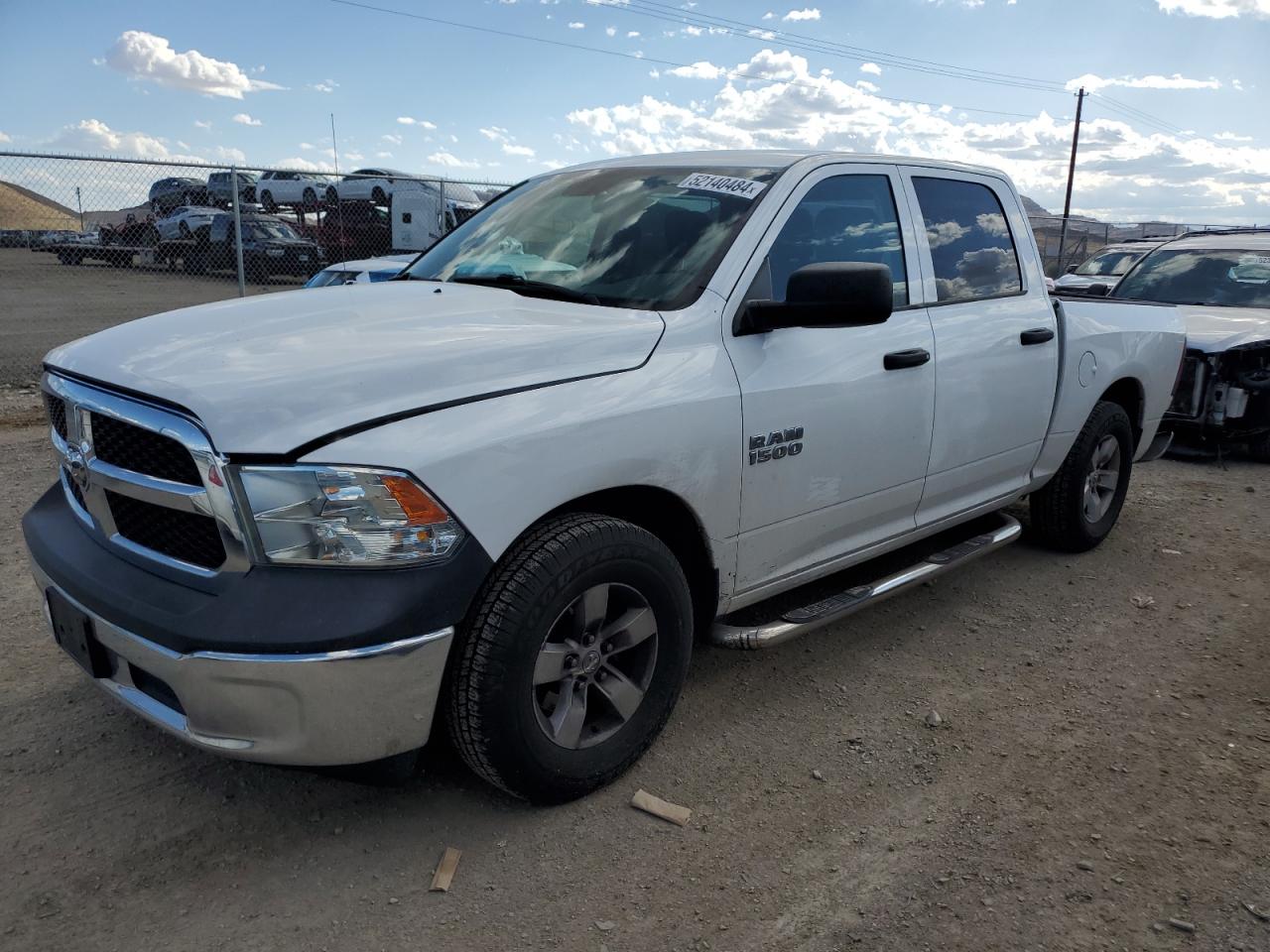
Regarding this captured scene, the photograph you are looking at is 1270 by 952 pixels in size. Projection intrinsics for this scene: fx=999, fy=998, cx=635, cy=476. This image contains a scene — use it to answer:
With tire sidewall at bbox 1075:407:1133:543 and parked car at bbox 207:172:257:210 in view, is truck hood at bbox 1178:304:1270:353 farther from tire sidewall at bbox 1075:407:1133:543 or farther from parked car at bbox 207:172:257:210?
parked car at bbox 207:172:257:210

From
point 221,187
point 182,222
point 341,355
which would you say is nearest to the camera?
point 341,355

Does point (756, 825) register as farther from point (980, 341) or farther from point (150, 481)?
point (980, 341)

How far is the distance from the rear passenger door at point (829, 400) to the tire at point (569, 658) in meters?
0.44

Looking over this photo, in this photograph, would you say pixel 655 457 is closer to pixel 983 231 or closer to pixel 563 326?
pixel 563 326

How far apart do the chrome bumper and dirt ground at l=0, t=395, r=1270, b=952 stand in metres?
0.43

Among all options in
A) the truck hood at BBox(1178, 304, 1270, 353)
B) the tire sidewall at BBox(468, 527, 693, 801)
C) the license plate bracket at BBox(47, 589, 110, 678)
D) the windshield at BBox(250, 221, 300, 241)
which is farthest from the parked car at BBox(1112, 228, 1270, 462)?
the windshield at BBox(250, 221, 300, 241)

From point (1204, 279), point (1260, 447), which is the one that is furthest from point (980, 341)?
point (1204, 279)

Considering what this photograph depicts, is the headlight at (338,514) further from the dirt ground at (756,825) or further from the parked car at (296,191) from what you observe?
the parked car at (296,191)

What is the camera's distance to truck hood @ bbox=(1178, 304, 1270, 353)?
7367mm

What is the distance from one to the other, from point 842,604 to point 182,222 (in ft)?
43.0

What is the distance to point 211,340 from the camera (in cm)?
271

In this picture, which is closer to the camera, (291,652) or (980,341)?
(291,652)

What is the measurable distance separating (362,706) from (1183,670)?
3.24 metres

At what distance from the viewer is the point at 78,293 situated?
15.5 metres
